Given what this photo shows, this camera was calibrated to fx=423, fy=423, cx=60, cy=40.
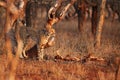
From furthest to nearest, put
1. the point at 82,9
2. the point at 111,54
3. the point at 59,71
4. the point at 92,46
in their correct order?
the point at 82,9 → the point at 92,46 → the point at 111,54 → the point at 59,71

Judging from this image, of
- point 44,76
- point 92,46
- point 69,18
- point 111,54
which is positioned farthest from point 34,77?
point 69,18

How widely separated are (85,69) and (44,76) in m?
1.40

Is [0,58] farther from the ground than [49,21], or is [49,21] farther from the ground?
[49,21]

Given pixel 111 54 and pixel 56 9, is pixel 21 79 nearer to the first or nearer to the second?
pixel 56 9

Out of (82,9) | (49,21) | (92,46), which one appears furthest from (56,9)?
(82,9)

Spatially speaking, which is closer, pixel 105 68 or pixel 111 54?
pixel 105 68

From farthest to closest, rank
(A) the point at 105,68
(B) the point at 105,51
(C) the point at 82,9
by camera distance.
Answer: (C) the point at 82,9, (B) the point at 105,51, (A) the point at 105,68

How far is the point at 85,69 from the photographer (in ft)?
35.8

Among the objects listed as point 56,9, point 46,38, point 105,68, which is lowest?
point 105,68

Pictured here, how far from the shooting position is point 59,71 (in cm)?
1038

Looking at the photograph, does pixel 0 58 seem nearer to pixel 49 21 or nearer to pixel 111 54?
pixel 49 21

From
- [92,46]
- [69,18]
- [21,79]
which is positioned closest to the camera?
[21,79]

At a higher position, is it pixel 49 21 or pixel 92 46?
pixel 49 21

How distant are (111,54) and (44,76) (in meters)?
4.38
